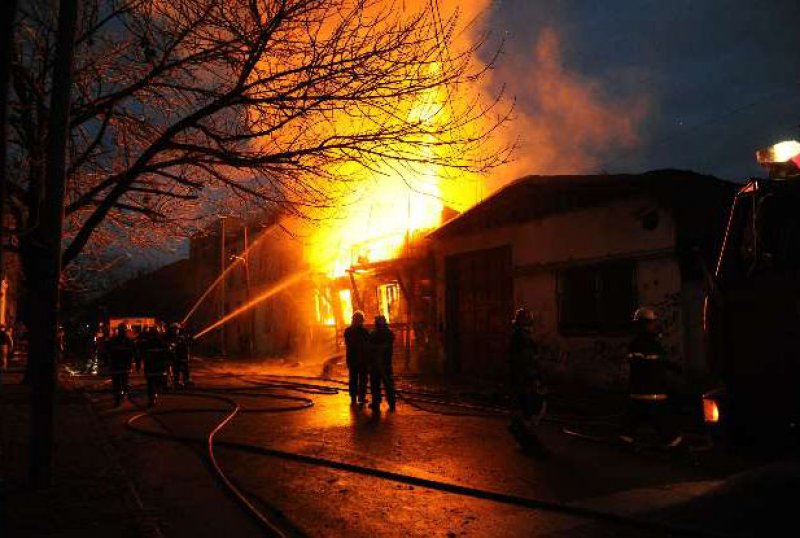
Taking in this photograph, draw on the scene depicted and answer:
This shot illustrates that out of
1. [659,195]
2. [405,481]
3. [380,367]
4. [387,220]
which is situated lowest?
[405,481]

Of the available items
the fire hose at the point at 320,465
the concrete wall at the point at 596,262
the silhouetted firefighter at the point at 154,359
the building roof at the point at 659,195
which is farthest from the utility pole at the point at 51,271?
the concrete wall at the point at 596,262

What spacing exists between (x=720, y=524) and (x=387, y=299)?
722 inches

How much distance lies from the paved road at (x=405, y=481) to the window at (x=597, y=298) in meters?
4.42

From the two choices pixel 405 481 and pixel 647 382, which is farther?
pixel 647 382

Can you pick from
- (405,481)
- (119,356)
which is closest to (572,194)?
(405,481)

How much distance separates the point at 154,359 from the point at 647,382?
9716 mm

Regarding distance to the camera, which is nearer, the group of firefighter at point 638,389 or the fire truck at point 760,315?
the fire truck at point 760,315

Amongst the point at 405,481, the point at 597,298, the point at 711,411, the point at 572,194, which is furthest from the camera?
the point at 572,194

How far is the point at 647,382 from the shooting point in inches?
279

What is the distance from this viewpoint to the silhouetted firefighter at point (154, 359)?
509 inches

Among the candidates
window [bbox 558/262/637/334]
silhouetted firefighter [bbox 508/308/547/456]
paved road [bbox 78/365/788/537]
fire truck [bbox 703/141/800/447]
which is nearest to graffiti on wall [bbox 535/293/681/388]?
window [bbox 558/262/637/334]

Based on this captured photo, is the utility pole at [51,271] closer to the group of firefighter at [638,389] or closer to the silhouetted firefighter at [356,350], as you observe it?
the group of firefighter at [638,389]

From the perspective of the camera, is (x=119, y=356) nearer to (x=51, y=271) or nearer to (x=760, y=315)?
(x=51, y=271)

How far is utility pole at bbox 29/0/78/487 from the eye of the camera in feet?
19.5
